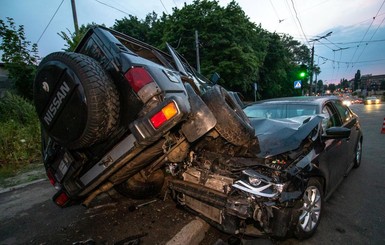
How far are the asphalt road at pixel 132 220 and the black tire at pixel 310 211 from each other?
14cm

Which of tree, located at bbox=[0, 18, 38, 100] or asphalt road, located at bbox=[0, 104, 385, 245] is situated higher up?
tree, located at bbox=[0, 18, 38, 100]

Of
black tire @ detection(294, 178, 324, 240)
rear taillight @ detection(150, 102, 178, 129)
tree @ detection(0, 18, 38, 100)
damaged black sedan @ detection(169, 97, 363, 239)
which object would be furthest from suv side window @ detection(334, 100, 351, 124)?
tree @ detection(0, 18, 38, 100)

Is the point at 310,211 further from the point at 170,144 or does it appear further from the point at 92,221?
the point at 92,221

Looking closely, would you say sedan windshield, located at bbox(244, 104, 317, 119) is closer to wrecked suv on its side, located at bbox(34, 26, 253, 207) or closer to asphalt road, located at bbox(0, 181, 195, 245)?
wrecked suv on its side, located at bbox(34, 26, 253, 207)

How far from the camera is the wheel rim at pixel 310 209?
266 cm

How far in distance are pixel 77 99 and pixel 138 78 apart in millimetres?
523

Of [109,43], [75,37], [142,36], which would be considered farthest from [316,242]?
[142,36]

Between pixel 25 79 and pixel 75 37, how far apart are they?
295cm

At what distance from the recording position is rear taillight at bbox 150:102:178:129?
1.76 metres

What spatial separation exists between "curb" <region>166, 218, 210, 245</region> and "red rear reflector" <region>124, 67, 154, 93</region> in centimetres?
178

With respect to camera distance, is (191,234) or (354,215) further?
(354,215)

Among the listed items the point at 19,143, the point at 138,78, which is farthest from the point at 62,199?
the point at 19,143

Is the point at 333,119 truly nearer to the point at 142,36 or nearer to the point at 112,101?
the point at 112,101

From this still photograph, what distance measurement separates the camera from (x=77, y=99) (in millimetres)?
1899
